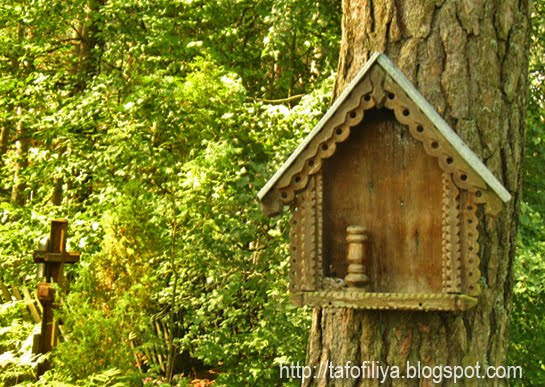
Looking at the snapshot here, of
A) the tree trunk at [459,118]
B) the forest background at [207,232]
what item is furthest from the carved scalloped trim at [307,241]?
the forest background at [207,232]

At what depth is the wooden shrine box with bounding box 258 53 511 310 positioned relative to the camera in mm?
2818

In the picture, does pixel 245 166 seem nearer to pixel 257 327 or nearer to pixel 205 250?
pixel 205 250

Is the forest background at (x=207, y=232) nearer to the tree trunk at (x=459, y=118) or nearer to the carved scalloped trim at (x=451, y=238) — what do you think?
the tree trunk at (x=459, y=118)

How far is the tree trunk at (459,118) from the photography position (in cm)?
A: 301

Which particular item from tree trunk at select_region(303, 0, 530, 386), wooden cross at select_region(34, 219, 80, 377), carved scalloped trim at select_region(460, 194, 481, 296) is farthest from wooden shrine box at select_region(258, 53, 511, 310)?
wooden cross at select_region(34, 219, 80, 377)

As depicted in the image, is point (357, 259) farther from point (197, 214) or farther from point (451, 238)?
point (197, 214)

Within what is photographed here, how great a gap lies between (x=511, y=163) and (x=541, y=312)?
4.23 meters

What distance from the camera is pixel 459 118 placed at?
9.91ft

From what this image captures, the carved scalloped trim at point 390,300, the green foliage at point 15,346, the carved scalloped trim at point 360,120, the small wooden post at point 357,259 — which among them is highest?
the carved scalloped trim at point 360,120

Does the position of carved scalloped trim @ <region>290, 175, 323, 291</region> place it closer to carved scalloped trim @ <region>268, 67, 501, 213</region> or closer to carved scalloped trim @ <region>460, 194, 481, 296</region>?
carved scalloped trim @ <region>268, 67, 501, 213</region>

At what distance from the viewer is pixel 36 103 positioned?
10039 millimetres

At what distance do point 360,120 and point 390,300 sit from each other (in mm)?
627

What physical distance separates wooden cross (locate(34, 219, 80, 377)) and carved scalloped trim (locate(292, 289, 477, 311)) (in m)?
4.36

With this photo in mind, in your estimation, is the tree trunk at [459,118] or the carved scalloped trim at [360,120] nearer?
the carved scalloped trim at [360,120]
